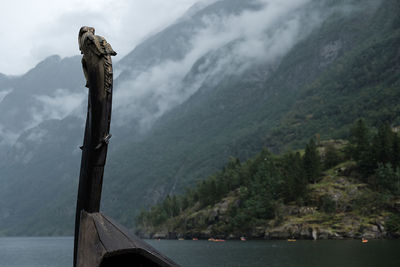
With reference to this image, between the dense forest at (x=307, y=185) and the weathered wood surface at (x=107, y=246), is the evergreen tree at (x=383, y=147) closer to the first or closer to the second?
the dense forest at (x=307, y=185)

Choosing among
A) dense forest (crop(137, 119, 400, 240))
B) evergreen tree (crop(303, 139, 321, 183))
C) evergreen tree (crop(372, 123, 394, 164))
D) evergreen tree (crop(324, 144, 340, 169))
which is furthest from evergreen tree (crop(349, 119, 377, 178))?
evergreen tree (crop(324, 144, 340, 169))

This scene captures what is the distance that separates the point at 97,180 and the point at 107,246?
1.32 m

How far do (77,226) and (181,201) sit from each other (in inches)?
5685

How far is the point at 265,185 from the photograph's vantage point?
369 ft

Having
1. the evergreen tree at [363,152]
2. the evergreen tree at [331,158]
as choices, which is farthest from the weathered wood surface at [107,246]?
the evergreen tree at [331,158]

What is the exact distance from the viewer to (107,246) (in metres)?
8.17

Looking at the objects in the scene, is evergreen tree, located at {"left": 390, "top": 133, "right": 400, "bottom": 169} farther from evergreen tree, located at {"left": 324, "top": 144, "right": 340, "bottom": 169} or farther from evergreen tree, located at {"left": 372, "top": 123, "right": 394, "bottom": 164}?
evergreen tree, located at {"left": 324, "top": 144, "right": 340, "bottom": 169}

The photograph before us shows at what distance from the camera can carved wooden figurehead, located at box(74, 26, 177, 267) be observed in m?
8.34

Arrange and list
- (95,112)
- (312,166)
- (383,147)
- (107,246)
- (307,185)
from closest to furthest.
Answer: (107,246) < (95,112) < (383,147) < (307,185) < (312,166)

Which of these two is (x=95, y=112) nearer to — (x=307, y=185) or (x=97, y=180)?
(x=97, y=180)

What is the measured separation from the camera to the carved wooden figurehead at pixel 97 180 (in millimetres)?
8344

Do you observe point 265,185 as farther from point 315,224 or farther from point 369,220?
point 369,220

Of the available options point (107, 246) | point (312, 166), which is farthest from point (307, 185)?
point (107, 246)

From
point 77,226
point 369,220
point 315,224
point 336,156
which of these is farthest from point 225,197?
point 77,226
